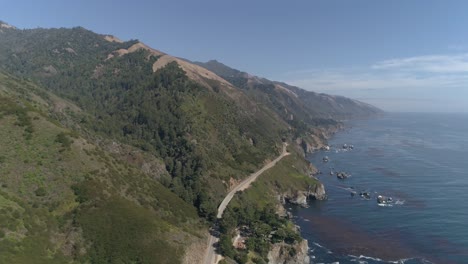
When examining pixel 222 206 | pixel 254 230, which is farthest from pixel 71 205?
pixel 222 206

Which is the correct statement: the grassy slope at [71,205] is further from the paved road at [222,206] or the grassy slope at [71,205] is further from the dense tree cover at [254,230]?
the dense tree cover at [254,230]

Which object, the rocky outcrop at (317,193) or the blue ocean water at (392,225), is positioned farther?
the rocky outcrop at (317,193)

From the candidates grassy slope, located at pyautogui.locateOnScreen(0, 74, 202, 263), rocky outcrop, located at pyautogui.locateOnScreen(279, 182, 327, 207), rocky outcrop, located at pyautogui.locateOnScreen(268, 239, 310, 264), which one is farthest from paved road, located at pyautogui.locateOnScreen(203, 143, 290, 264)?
rocky outcrop, located at pyautogui.locateOnScreen(268, 239, 310, 264)

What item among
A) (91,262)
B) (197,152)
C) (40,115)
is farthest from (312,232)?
(40,115)

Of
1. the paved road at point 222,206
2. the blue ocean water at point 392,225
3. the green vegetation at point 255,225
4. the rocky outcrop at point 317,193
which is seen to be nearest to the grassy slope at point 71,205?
the paved road at point 222,206

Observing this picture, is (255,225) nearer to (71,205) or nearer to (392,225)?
(71,205)

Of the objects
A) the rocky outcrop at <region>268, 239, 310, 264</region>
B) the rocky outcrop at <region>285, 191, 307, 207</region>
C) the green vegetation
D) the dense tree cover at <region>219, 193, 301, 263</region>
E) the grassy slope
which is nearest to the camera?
the grassy slope

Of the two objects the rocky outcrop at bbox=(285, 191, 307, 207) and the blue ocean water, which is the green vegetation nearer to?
the rocky outcrop at bbox=(285, 191, 307, 207)
